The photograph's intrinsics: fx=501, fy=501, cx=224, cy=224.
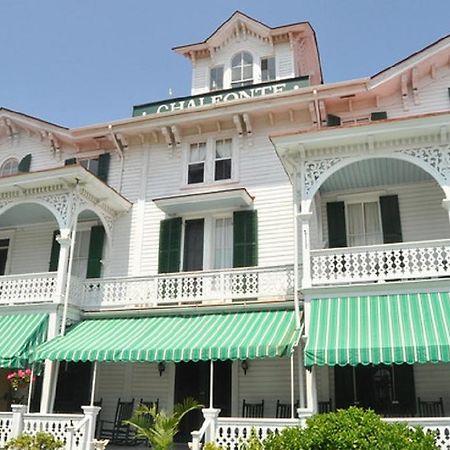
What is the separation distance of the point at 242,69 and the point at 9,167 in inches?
383

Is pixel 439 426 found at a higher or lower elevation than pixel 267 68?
lower

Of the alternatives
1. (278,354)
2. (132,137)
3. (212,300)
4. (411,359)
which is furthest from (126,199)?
(411,359)

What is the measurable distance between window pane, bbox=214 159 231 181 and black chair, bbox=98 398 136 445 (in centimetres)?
746

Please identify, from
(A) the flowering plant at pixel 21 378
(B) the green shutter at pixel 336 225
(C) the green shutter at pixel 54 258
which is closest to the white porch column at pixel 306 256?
(B) the green shutter at pixel 336 225

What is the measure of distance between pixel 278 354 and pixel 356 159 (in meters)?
5.16

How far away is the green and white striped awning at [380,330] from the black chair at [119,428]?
20.8 feet

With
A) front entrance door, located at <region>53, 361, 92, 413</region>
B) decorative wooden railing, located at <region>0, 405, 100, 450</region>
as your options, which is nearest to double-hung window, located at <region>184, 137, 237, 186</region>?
front entrance door, located at <region>53, 361, 92, 413</region>

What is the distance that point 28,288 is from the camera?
14.3 m

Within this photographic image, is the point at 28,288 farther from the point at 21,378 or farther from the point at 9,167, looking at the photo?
the point at 9,167

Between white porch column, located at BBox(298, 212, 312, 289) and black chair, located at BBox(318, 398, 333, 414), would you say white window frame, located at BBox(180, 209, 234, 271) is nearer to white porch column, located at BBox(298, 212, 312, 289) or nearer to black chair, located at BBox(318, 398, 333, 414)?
white porch column, located at BBox(298, 212, 312, 289)

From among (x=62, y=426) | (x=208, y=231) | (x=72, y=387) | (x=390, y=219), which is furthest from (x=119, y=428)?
(x=390, y=219)

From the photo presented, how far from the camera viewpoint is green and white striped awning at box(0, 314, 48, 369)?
40.7 ft

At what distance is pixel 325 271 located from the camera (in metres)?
11.9

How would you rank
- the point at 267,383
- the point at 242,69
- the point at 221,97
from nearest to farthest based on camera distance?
1. the point at 267,383
2. the point at 221,97
3. the point at 242,69
